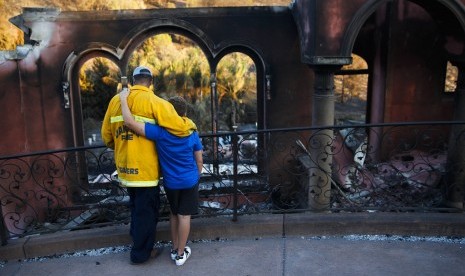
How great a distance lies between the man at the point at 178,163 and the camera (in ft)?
12.9

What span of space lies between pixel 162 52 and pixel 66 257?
17.5m

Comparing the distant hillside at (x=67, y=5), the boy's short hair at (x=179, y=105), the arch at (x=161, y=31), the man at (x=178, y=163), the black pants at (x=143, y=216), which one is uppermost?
the distant hillside at (x=67, y=5)

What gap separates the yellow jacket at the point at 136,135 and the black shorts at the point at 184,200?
0.18 metres

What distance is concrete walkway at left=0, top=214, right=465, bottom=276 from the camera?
4.25 meters

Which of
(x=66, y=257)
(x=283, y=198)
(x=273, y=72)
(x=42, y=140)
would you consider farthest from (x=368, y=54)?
(x=66, y=257)

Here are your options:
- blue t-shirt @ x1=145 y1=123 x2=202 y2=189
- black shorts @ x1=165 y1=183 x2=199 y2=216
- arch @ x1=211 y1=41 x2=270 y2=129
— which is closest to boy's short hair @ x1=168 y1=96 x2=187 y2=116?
blue t-shirt @ x1=145 y1=123 x2=202 y2=189

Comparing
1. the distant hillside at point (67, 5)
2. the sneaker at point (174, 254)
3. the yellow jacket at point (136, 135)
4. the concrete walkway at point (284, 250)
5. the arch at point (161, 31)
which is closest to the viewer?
the yellow jacket at point (136, 135)

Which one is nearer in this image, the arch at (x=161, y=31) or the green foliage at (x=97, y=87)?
the arch at (x=161, y=31)

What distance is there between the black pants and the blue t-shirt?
0.20 meters

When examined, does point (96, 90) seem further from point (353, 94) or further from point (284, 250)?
point (284, 250)

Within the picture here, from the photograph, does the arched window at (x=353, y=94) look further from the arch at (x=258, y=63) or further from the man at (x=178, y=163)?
the man at (x=178, y=163)

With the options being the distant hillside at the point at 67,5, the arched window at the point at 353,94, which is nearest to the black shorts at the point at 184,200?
the arched window at the point at 353,94

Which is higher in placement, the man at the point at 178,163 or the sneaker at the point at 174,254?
the man at the point at 178,163

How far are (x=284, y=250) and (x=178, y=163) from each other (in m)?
1.46
